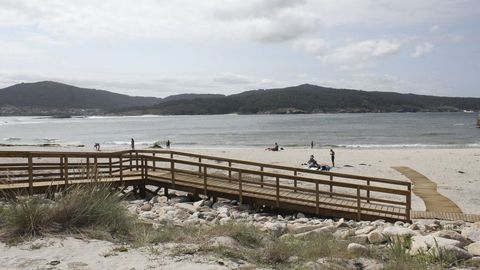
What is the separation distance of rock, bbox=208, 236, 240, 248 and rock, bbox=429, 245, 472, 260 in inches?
95.2

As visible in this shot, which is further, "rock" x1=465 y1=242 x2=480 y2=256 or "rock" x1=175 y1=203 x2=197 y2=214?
"rock" x1=175 y1=203 x2=197 y2=214

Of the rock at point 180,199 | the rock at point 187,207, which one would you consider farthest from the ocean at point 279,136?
the rock at point 187,207

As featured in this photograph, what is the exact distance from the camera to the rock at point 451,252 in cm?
501

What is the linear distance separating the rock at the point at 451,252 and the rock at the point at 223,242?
7.94 ft

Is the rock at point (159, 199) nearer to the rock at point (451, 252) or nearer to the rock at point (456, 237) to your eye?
the rock at point (456, 237)

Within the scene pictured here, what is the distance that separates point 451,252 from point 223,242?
278 centimetres

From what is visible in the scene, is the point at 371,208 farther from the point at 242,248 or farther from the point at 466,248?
the point at 242,248

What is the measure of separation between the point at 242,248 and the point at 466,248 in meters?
2.92

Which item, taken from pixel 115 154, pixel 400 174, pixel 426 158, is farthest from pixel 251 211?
pixel 426 158

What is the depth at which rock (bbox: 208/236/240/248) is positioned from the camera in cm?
553

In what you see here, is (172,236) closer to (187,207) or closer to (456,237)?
(456,237)

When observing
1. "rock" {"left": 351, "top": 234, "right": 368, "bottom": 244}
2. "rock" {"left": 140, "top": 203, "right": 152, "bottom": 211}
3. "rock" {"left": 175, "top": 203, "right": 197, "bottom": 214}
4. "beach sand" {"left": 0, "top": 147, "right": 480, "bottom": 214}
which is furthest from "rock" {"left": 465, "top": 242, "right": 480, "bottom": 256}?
"beach sand" {"left": 0, "top": 147, "right": 480, "bottom": 214}

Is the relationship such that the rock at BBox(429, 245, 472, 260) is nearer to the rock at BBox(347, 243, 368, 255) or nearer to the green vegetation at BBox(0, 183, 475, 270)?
the green vegetation at BBox(0, 183, 475, 270)

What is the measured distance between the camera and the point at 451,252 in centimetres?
504
